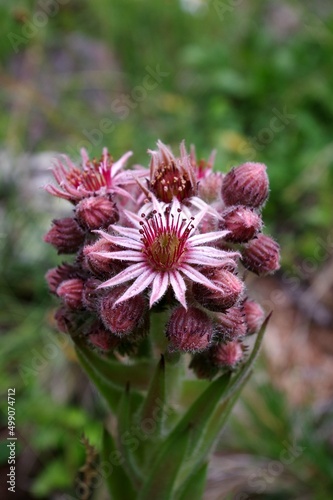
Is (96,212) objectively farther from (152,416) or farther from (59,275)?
(152,416)

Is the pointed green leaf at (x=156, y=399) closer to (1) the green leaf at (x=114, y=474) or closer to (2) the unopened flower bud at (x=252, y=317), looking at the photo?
(1) the green leaf at (x=114, y=474)

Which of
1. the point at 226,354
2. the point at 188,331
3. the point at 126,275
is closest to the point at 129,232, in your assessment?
the point at 126,275

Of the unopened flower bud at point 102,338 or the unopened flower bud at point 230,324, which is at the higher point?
the unopened flower bud at point 102,338

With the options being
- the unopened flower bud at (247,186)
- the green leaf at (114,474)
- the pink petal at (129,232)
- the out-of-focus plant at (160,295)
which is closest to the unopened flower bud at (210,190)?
the out-of-focus plant at (160,295)

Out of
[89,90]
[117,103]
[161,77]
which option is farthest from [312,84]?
[89,90]

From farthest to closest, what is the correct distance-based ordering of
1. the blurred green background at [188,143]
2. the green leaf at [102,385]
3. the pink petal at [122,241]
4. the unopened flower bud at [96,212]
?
the blurred green background at [188,143] < the green leaf at [102,385] < the unopened flower bud at [96,212] < the pink petal at [122,241]

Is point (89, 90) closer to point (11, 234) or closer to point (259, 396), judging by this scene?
point (11, 234)

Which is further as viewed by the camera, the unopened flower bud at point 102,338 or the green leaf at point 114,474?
the green leaf at point 114,474
